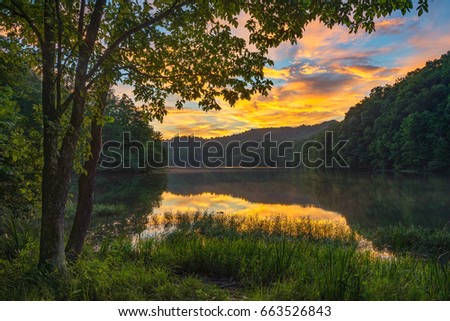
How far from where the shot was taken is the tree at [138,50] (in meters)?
5.98

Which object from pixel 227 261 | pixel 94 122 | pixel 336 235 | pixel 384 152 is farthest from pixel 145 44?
pixel 384 152

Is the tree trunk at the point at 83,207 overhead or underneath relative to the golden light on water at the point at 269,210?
overhead

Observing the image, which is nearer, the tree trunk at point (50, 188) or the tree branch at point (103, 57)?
the tree branch at point (103, 57)

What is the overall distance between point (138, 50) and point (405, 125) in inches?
3527

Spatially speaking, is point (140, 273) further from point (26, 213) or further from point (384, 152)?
point (384, 152)

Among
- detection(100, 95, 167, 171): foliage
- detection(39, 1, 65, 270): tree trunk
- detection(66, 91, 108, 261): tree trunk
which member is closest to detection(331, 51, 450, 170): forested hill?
detection(100, 95, 167, 171): foliage

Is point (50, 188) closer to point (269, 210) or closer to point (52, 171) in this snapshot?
point (52, 171)

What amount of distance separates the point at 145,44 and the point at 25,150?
360 centimetres

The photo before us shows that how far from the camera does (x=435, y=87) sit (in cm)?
7831

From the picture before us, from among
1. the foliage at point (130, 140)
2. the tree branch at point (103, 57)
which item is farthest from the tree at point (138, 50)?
the foliage at point (130, 140)

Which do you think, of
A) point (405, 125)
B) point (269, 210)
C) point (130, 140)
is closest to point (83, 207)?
point (269, 210)

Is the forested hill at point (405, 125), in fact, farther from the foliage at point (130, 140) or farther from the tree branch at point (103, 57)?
the tree branch at point (103, 57)

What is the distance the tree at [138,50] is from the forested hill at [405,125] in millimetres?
77355

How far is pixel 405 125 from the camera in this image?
82.9 meters
